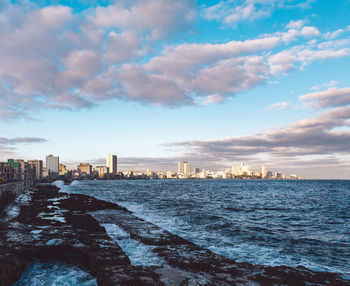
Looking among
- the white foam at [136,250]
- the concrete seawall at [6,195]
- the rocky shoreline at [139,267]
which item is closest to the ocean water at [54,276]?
the rocky shoreline at [139,267]

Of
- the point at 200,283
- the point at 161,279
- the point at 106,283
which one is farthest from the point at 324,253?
the point at 106,283

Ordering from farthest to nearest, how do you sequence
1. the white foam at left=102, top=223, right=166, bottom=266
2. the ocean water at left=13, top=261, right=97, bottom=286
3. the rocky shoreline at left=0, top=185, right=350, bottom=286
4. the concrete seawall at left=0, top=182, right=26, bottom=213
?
the concrete seawall at left=0, top=182, right=26, bottom=213
the white foam at left=102, top=223, right=166, bottom=266
the ocean water at left=13, top=261, right=97, bottom=286
the rocky shoreline at left=0, top=185, right=350, bottom=286

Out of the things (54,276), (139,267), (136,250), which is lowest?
(136,250)

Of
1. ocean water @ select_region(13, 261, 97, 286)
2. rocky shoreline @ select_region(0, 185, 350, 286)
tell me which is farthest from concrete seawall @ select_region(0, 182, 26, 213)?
ocean water @ select_region(13, 261, 97, 286)

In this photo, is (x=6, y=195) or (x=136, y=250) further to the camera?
(x=6, y=195)

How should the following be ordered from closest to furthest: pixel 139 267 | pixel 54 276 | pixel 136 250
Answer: pixel 139 267
pixel 54 276
pixel 136 250

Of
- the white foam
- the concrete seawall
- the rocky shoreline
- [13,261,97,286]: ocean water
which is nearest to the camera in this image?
the rocky shoreline

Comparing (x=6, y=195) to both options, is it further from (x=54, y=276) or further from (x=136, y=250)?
(x=54, y=276)

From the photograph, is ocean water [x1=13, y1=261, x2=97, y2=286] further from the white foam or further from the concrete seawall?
the concrete seawall

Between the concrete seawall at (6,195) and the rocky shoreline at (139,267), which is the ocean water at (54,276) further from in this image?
the concrete seawall at (6,195)

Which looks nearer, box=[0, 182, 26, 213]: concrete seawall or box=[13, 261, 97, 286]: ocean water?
box=[13, 261, 97, 286]: ocean water

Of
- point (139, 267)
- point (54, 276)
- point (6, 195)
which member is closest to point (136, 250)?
point (139, 267)

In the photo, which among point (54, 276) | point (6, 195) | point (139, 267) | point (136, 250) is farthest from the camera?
point (6, 195)

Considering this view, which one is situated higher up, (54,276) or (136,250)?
(54,276)
